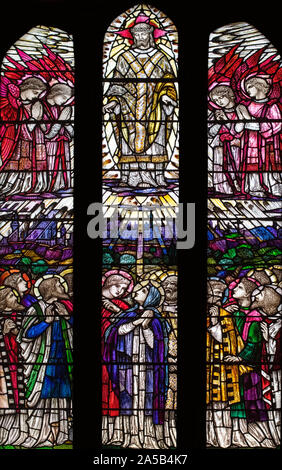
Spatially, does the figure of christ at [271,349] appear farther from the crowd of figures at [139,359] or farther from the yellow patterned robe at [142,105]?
the yellow patterned robe at [142,105]

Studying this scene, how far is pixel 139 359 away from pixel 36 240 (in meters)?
1.51

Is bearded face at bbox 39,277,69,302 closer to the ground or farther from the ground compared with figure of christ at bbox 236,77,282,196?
closer to the ground

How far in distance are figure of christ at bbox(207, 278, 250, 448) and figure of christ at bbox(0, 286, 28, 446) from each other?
1748 mm

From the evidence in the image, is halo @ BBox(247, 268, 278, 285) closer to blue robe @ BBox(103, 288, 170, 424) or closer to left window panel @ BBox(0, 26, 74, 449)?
blue robe @ BBox(103, 288, 170, 424)

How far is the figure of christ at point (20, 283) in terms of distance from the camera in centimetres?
928

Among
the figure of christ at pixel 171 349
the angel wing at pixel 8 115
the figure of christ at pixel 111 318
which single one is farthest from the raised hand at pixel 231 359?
the angel wing at pixel 8 115

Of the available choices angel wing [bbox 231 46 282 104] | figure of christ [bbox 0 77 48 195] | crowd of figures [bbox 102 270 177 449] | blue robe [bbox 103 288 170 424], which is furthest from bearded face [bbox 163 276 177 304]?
angel wing [bbox 231 46 282 104]

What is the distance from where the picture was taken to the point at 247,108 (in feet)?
31.8

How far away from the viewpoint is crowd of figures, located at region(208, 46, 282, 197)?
9.51m

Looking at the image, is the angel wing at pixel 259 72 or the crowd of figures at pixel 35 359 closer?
the crowd of figures at pixel 35 359

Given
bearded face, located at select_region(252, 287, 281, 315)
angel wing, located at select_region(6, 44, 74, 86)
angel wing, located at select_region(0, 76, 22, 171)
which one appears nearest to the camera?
bearded face, located at select_region(252, 287, 281, 315)

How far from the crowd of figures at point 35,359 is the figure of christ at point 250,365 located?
1.55 meters

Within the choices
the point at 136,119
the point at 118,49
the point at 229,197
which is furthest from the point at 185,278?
the point at 118,49
